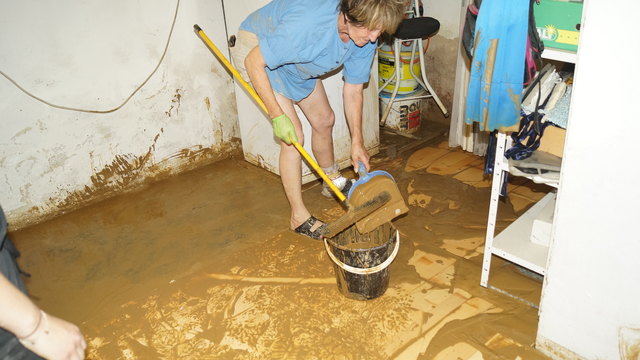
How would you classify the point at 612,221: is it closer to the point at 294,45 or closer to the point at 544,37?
the point at 544,37

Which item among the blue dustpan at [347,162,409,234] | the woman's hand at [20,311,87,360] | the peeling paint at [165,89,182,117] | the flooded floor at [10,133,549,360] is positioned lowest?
the flooded floor at [10,133,549,360]

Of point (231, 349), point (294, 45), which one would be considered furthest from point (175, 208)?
point (294, 45)

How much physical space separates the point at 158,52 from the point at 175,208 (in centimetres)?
87

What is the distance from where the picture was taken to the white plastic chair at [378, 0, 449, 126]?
9.59ft

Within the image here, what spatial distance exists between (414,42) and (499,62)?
5.67 ft

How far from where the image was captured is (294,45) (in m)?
1.83

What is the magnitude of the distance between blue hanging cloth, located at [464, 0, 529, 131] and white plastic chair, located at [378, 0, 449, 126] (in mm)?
1434

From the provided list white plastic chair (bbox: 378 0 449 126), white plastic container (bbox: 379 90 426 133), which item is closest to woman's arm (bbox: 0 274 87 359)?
white plastic chair (bbox: 378 0 449 126)

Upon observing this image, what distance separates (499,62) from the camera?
4.91ft

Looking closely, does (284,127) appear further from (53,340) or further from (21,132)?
(21,132)

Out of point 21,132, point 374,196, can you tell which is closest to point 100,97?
point 21,132

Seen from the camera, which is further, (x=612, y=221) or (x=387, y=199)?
(x=387, y=199)

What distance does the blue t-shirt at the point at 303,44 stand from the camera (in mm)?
1813

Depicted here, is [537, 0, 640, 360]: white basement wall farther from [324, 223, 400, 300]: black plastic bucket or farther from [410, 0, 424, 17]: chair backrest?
[410, 0, 424, 17]: chair backrest
